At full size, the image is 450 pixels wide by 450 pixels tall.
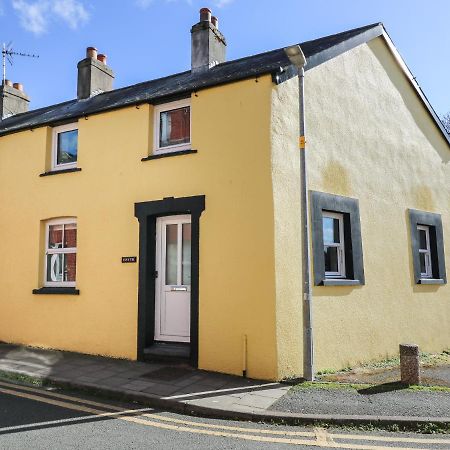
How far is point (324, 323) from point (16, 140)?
8.46m

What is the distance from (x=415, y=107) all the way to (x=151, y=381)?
10074mm

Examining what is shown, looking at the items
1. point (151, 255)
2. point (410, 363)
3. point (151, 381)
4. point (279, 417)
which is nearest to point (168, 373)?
point (151, 381)

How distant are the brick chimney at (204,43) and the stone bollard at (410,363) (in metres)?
7.93

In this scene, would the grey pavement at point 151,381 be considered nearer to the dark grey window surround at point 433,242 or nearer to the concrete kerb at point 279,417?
the concrete kerb at point 279,417

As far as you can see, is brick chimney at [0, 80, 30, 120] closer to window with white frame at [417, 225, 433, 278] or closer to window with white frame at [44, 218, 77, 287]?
window with white frame at [44, 218, 77, 287]

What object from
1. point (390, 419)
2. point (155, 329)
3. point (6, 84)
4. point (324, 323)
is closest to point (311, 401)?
point (390, 419)

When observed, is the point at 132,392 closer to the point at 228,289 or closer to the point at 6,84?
the point at 228,289

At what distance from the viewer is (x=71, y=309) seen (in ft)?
29.7

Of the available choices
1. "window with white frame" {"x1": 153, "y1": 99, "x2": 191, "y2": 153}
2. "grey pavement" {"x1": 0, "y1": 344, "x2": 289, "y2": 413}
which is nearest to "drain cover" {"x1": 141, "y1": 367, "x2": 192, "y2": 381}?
"grey pavement" {"x1": 0, "y1": 344, "x2": 289, "y2": 413}

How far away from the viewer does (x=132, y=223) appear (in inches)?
338

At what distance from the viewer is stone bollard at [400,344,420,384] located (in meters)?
6.55

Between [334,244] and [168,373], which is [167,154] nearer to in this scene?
[334,244]

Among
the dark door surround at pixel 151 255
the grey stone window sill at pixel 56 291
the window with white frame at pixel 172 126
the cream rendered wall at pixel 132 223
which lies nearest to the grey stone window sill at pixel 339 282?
the cream rendered wall at pixel 132 223

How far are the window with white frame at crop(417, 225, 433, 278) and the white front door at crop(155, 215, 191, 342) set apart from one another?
20.5 feet
